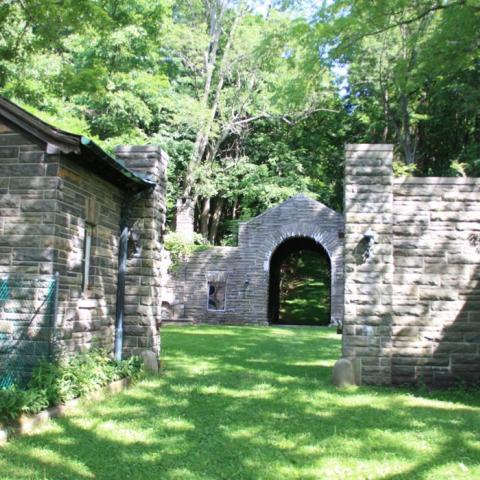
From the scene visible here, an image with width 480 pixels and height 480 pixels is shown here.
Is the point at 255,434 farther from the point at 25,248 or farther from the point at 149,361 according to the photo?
the point at 149,361

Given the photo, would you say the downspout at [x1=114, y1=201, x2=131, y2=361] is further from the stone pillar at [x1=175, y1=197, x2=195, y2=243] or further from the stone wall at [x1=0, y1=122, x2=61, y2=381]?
the stone pillar at [x1=175, y1=197, x2=195, y2=243]

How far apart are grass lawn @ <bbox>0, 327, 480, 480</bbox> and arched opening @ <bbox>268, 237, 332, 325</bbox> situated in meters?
19.5

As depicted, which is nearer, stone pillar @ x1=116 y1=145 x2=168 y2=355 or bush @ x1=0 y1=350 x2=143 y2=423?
bush @ x1=0 y1=350 x2=143 y2=423

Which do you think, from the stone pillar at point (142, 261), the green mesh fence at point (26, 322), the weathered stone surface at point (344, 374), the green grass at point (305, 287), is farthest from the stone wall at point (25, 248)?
the green grass at point (305, 287)

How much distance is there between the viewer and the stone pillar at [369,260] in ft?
31.3

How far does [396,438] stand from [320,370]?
4.78m

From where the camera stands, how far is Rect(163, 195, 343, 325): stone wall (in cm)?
2442

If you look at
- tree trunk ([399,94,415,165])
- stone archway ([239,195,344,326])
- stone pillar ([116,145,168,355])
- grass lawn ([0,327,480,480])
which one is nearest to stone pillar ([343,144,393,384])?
grass lawn ([0,327,480,480])

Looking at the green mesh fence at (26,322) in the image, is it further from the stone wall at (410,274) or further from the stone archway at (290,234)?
the stone archway at (290,234)

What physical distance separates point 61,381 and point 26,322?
0.83 meters

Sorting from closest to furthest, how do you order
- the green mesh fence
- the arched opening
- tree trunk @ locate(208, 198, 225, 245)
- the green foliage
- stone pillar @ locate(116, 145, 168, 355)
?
the green mesh fence → stone pillar @ locate(116, 145, 168, 355) → the green foliage → the arched opening → tree trunk @ locate(208, 198, 225, 245)

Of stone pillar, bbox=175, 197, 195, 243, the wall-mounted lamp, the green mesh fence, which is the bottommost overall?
the green mesh fence

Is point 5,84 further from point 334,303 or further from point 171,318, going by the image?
point 334,303

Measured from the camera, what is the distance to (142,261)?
34.6 ft
